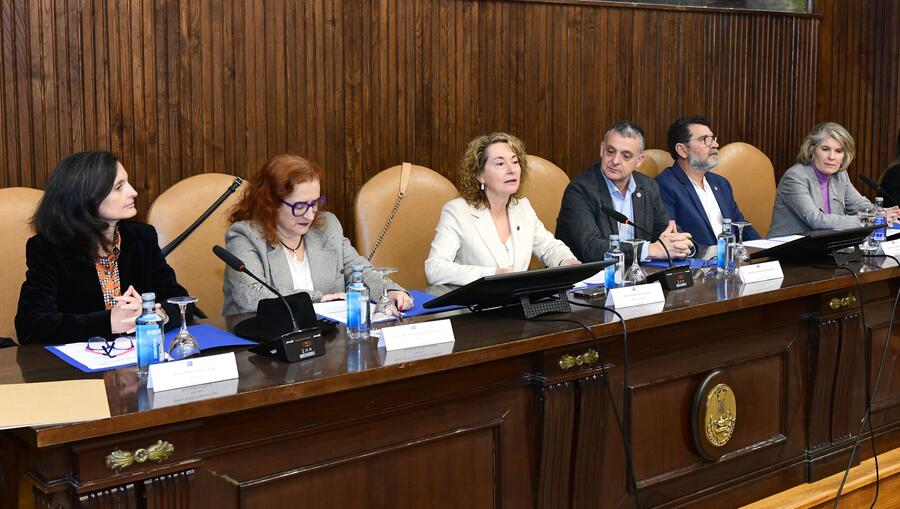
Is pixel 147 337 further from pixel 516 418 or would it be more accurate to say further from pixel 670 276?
pixel 670 276

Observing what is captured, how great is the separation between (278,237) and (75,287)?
2.15ft

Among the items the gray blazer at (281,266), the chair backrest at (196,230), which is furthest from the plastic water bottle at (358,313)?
the chair backrest at (196,230)

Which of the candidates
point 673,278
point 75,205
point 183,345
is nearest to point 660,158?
point 673,278

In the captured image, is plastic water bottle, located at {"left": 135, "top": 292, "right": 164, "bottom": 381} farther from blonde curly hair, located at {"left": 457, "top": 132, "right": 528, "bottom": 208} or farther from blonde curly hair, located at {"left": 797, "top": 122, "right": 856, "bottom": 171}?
blonde curly hair, located at {"left": 797, "top": 122, "right": 856, "bottom": 171}

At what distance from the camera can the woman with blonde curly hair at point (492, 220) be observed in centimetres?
337

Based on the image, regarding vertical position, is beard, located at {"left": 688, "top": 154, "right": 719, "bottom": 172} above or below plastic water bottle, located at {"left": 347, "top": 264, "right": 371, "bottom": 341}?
above

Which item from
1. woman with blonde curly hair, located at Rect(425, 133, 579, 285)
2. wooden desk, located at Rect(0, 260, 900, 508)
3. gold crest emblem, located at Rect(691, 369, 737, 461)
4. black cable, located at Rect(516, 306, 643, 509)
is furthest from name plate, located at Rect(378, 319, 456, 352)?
woman with blonde curly hair, located at Rect(425, 133, 579, 285)

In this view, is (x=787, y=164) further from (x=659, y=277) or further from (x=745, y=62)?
(x=659, y=277)

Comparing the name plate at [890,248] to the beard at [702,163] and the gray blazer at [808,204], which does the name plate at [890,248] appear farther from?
the beard at [702,163]

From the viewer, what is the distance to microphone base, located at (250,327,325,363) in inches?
77.8

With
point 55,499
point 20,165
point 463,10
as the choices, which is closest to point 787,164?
point 463,10

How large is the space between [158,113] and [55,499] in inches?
94.0

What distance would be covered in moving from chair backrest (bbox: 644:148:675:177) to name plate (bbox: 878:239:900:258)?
1475mm

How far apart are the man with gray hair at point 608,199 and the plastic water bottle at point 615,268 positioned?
854mm
